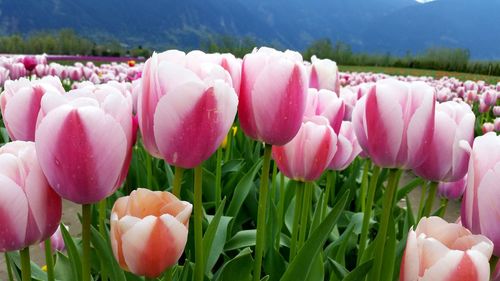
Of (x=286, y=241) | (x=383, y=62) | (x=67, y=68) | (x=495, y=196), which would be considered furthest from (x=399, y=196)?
(x=383, y=62)

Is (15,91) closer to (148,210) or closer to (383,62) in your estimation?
(148,210)

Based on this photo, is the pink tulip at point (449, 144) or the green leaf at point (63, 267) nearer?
the pink tulip at point (449, 144)

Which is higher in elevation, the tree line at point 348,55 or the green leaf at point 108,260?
the green leaf at point 108,260

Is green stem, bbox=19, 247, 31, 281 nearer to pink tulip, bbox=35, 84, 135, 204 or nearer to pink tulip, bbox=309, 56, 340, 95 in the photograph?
pink tulip, bbox=35, 84, 135, 204

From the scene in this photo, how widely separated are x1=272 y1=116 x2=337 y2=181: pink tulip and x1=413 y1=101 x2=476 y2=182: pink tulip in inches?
9.7

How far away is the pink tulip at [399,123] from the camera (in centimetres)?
95

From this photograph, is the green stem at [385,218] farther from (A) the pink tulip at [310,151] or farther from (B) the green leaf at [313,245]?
(A) the pink tulip at [310,151]

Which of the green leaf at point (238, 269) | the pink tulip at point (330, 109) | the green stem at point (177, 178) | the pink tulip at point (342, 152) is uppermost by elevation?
the pink tulip at point (330, 109)

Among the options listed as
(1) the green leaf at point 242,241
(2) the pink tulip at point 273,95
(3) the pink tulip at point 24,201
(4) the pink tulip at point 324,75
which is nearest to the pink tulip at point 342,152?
(4) the pink tulip at point 324,75

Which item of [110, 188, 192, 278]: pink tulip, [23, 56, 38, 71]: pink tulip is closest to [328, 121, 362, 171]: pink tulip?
[110, 188, 192, 278]: pink tulip

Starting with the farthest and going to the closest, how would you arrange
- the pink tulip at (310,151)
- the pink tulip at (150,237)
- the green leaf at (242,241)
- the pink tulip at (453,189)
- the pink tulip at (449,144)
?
the green leaf at (242,241)
the pink tulip at (453,189)
the pink tulip at (310,151)
the pink tulip at (449,144)
the pink tulip at (150,237)

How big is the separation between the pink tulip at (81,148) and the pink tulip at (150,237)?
0.07 meters

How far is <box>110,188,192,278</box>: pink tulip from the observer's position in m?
0.77

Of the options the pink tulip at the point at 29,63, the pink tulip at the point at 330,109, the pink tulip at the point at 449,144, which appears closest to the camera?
the pink tulip at the point at 449,144
